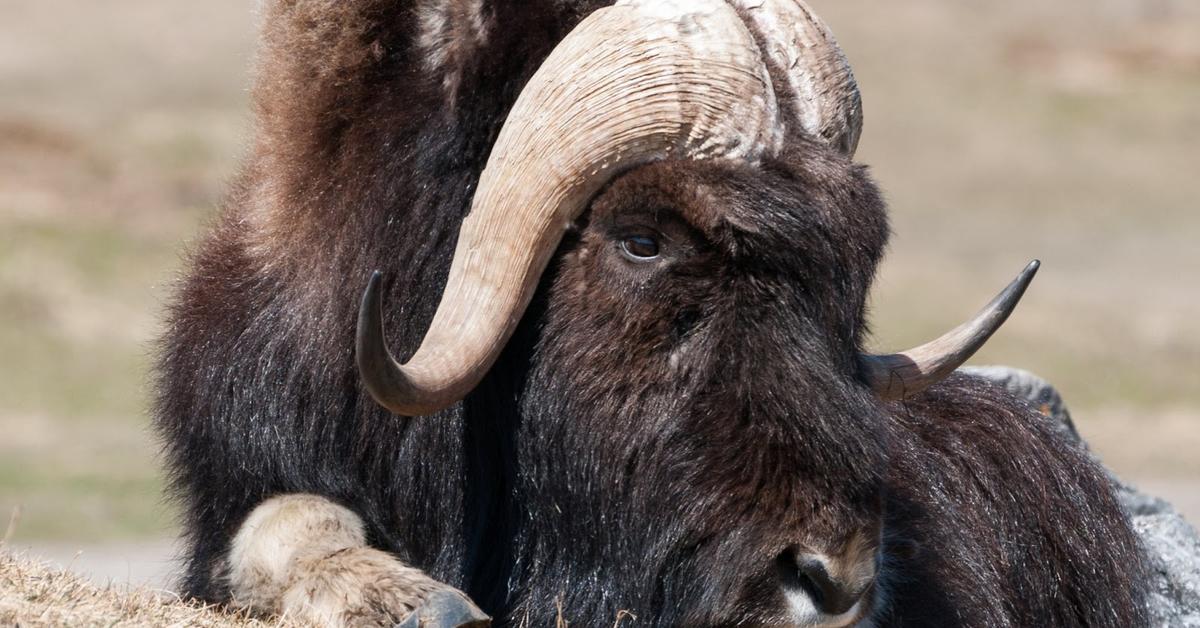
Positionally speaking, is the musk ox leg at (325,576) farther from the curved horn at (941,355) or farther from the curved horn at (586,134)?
the curved horn at (941,355)

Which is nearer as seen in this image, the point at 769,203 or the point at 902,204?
the point at 769,203

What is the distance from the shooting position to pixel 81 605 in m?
3.53

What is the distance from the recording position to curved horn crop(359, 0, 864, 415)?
12.2 ft

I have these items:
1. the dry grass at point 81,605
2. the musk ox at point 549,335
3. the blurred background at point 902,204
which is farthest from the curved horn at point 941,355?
the blurred background at point 902,204

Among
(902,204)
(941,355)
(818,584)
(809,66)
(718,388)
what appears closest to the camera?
(818,584)

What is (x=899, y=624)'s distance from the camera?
4.43 m

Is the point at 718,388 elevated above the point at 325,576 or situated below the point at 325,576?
above

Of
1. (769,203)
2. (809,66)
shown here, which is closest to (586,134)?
(769,203)

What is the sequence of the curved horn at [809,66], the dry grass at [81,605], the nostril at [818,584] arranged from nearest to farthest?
1. the dry grass at [81,605]
2. the nostril at [818,584]
3. the curved horn at [809,66]

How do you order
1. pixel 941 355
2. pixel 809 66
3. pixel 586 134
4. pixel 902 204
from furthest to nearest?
pixel 902 204 → pixel 941 355 → pixel 809 66 → pixel 586 134

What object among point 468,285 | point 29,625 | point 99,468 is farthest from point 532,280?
point 99,468

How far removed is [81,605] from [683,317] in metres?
1.51

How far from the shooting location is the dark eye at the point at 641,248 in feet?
12.3

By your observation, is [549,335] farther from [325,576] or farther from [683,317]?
[325,576]
